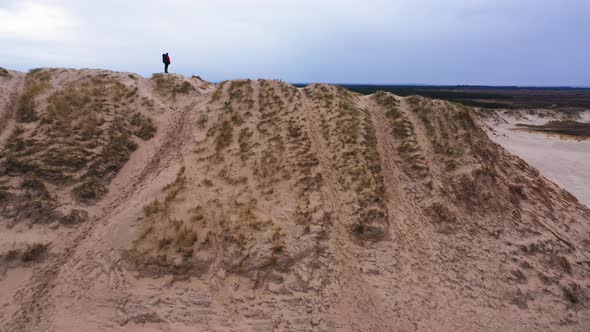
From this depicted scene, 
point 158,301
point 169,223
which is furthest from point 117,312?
point 169,223

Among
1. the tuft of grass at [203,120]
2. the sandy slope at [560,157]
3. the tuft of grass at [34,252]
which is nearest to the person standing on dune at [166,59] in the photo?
the tuft of grass at [203,120]

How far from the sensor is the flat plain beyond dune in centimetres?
903

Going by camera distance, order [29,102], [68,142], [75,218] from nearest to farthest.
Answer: [75,218], [68,142], [29,102]

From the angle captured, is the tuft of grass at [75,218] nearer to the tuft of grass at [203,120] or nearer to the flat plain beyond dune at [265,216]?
the flat plain beyond dune at [265,216]

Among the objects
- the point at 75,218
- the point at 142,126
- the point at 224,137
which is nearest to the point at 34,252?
the point at 75,218

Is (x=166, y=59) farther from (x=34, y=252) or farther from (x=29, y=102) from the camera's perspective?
(x=34, y=252)

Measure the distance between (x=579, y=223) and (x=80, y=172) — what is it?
753 inches

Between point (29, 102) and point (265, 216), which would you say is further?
point (29, 102)

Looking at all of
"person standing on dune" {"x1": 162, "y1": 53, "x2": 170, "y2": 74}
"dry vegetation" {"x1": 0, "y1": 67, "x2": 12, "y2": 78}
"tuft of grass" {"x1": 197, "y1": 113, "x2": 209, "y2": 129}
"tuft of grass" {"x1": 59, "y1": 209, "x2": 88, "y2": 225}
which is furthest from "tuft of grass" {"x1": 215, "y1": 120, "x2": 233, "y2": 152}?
"dry vegetation" {"x1": 0, "y1": 67, "x2": 12, "y2": 78}

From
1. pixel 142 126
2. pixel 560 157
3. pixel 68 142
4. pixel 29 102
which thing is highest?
pixel 29 102

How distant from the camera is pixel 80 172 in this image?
38.5 ft

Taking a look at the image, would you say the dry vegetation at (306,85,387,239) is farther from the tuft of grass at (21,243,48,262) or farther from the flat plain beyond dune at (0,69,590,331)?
the tuft of grass at (21,243,48,262)

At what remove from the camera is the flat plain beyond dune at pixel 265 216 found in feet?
29.6

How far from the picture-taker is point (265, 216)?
10789 millimetres
